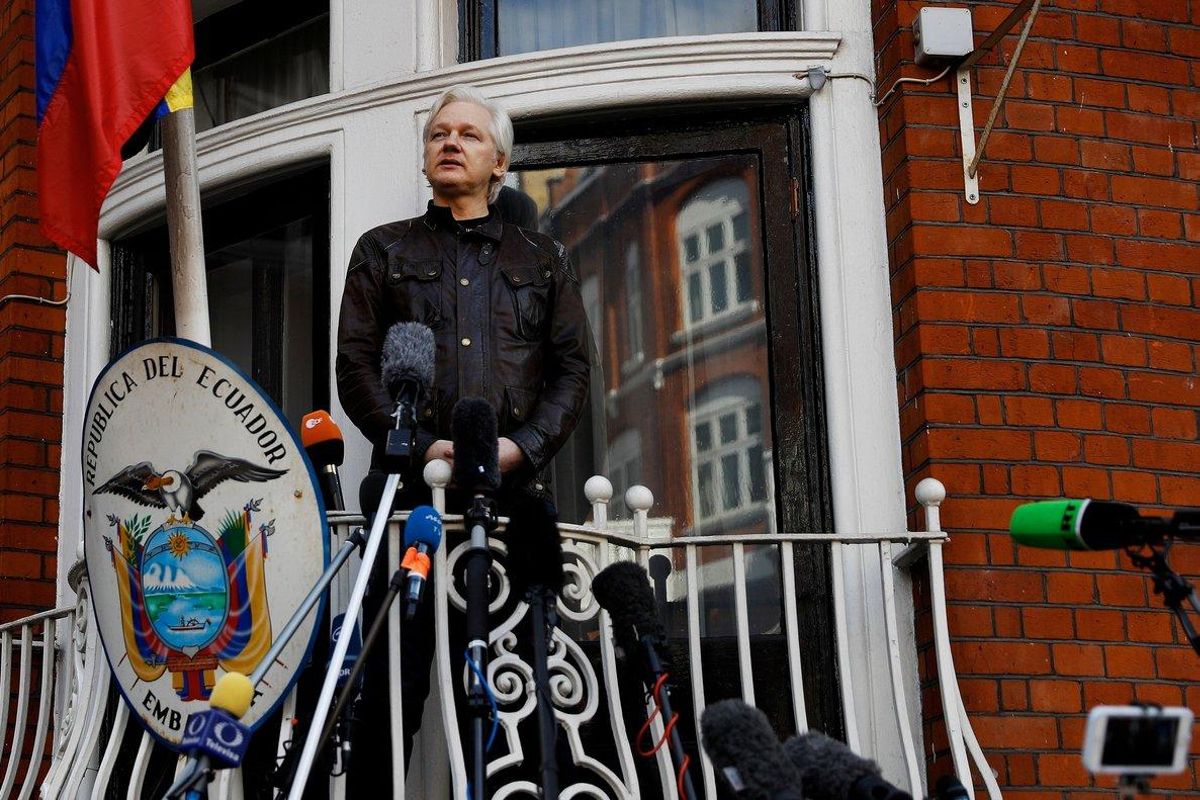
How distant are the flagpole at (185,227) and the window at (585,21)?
3.85 ft

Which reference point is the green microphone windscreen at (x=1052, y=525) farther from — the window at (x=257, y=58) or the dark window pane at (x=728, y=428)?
the window at (x=257, y=58)

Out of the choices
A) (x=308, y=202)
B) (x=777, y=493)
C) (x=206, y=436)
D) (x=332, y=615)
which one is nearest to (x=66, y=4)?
(x=308, y=202)

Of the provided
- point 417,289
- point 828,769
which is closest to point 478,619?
point 828,769

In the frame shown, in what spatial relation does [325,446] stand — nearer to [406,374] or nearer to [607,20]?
[406,374]

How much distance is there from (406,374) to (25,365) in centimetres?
273

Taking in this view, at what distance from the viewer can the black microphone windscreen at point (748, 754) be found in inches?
136

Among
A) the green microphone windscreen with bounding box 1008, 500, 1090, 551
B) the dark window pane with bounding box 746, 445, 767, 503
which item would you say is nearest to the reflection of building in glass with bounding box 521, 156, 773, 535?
the dark window pane with bounding box 746, 445, 767, 503

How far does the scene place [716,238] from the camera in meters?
6.33

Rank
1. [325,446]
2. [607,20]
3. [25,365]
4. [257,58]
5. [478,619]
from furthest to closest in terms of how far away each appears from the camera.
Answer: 1. [257,58]
2. [25,365]
3. [607,20]
4. [325,446]
5. [478,619]

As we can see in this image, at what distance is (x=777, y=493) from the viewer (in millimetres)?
6012

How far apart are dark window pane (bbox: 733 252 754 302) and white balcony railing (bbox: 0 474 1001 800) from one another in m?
0.83

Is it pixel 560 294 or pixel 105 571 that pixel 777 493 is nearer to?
pixel 560 294

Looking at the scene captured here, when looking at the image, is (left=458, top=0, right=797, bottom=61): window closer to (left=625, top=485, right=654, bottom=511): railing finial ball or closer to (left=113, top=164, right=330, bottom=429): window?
(left=113, top=164, right=330, bottom=429): window

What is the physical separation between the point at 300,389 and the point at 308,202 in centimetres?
66
